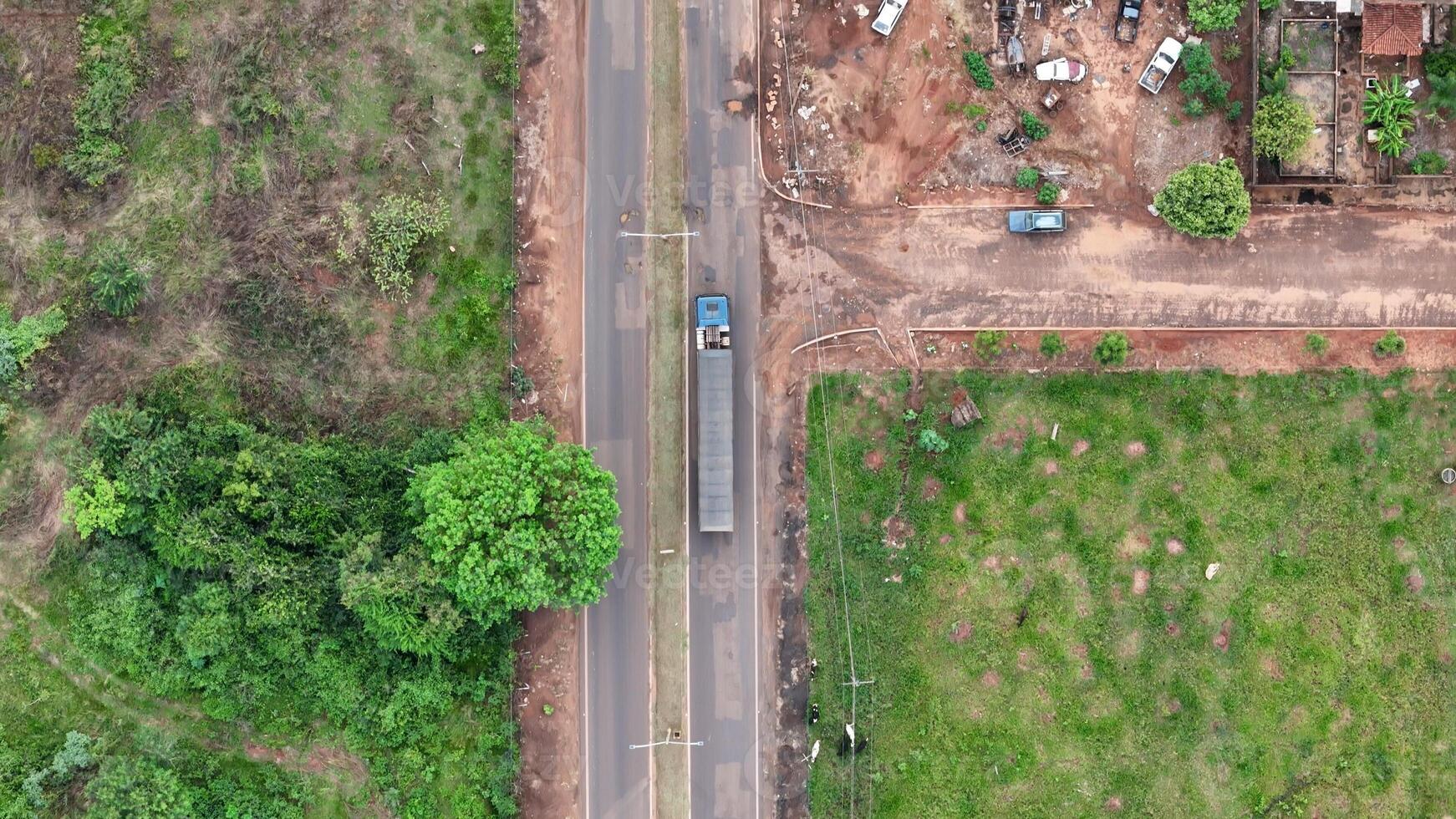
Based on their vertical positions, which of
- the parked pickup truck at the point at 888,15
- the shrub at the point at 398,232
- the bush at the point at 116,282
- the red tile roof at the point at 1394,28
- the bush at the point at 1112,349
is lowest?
the bush at the point at 1112,349

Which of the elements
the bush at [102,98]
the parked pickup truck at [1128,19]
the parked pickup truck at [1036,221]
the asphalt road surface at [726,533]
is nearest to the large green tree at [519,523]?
the asphalt road surface at [726,533]

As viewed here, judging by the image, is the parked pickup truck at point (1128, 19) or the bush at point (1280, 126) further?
the parked pickup truck at point (1128, 19)

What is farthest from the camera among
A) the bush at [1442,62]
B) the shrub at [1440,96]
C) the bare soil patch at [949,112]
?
the bare soil patch at [949,112]

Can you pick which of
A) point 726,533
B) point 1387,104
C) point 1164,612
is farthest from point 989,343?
point 1387,104

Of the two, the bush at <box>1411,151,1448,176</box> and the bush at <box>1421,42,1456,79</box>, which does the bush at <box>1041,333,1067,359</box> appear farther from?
the bush at <box>1421,42,1456,79</box>

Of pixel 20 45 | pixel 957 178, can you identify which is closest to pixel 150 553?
pixel 20 45

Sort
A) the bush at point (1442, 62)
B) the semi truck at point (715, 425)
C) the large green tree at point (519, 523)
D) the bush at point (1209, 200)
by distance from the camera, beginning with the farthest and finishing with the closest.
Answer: the bush at point (1442, 62) < the semi truck at point (715, 425) < the bush at point (1209, 200) < the large green tree at point (519, 523)

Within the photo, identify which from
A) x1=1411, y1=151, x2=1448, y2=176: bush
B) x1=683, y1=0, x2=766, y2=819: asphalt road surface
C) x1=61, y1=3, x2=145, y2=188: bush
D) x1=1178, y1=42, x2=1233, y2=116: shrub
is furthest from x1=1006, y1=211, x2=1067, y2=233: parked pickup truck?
x1=61, y1=3, x2=145, y2=188: bush

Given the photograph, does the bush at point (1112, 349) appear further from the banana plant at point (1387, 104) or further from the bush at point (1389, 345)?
the banana plant at point (1387, 104)

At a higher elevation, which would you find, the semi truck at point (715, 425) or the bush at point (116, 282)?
the bush at point (116, 282)
